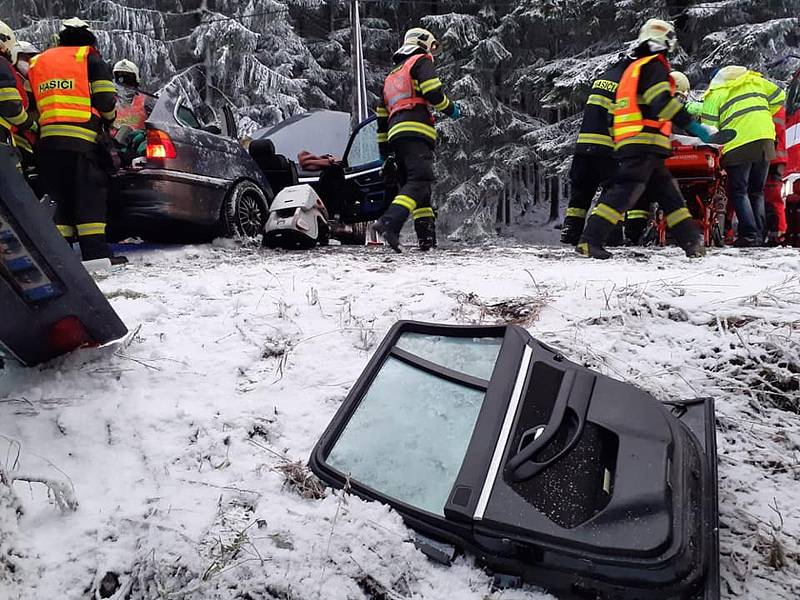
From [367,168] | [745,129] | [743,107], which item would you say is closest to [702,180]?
[745,129]

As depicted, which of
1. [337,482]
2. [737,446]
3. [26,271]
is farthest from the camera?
[26,271]

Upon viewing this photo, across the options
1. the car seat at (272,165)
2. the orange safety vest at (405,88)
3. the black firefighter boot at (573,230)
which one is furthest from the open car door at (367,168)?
the black firefighter boot at (573,230)

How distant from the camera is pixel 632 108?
Result: 164 inches

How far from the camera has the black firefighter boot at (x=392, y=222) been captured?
4.74m

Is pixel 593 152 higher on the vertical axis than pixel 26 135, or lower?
lower

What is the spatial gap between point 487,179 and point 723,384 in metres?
13.4

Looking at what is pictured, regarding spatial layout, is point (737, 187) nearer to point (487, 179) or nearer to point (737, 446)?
point (737, 446)

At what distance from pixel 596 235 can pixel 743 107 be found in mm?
2706

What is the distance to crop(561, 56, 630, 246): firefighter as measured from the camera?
4.81m

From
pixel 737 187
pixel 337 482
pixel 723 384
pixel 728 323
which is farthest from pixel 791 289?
pixel 737 187

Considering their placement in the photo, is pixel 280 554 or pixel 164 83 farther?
pixel 164 83

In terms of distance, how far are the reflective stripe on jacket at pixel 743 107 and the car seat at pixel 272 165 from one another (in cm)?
473

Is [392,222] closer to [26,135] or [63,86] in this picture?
[63,86]

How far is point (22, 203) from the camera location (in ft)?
5.84
